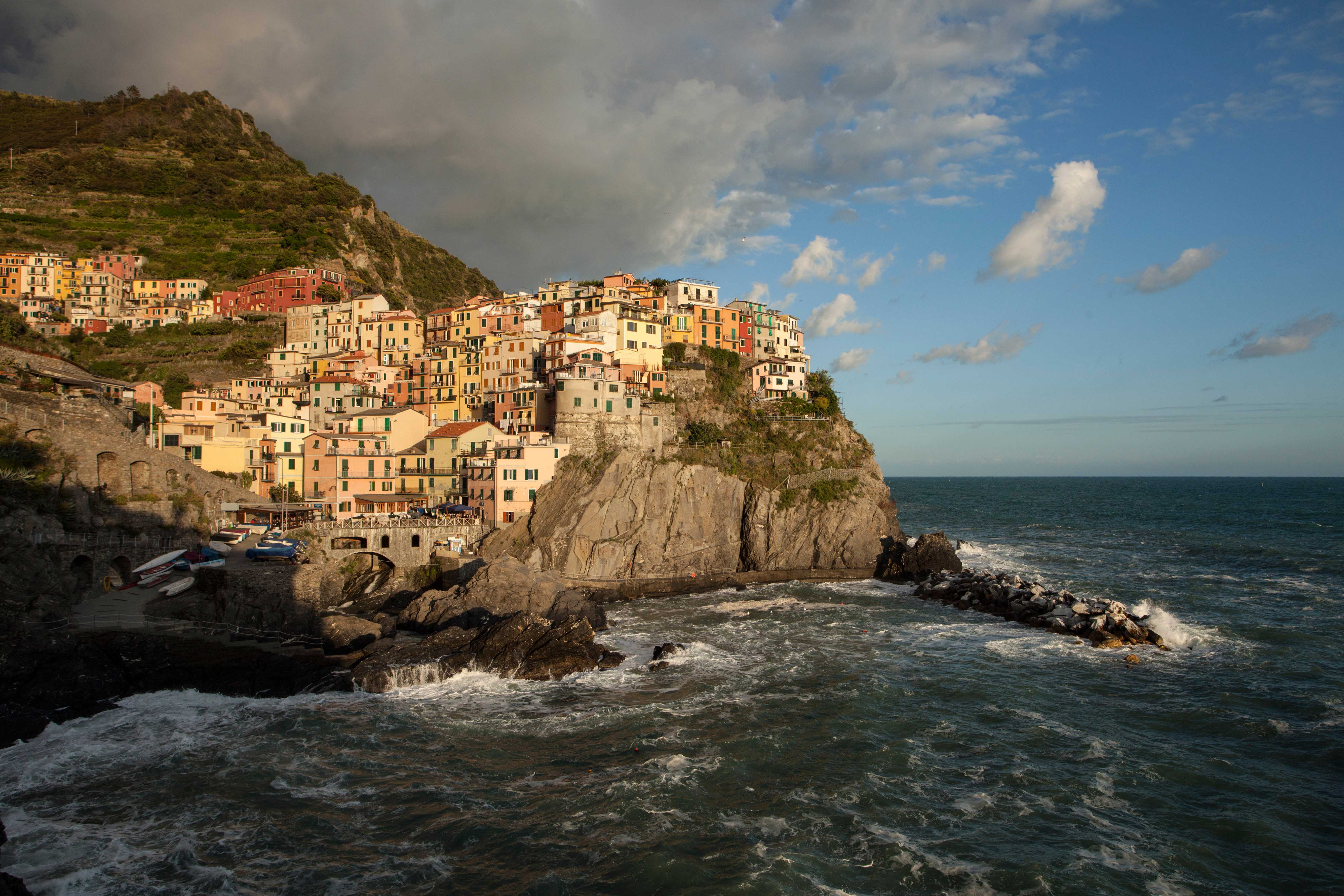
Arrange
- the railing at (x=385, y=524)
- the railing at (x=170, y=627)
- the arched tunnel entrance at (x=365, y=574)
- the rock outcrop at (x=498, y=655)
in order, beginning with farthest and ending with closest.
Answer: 1. the railing at (x=385, y=524)
2. the arched tunnel entrance at (x=365, y=574)
3. the rock outcrop at (x=498, y=655)
4. the railing at (x=170, y=627)

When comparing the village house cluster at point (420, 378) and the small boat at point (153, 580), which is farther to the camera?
the village house cluster at point (420, 378)

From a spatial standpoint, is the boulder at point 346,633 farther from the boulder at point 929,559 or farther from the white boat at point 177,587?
the boulder at point 929,559

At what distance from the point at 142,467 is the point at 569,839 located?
124 ft

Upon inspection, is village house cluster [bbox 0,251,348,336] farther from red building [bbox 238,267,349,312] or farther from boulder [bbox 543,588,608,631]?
boulder [bbox 543,588,608,631]

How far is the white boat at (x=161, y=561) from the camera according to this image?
36969 mm

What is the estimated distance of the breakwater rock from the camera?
37469mm

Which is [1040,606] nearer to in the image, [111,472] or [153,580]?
[153,580]

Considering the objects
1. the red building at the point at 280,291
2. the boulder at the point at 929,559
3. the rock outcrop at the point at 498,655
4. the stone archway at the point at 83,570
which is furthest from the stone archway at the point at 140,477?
the red building at the point at 280,291

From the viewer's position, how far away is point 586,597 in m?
46.0

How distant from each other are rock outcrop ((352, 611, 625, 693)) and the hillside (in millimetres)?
84671

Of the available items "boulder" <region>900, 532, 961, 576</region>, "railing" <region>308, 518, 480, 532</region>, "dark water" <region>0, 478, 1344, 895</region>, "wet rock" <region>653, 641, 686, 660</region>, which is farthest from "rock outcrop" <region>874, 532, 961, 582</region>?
"railing" <region>308, 518, 480, 532</region>

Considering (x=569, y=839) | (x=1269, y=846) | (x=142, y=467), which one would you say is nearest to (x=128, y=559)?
(x=142, y=467)

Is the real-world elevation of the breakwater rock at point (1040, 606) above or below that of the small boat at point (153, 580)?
below

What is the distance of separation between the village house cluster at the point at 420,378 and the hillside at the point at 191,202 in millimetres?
12379
